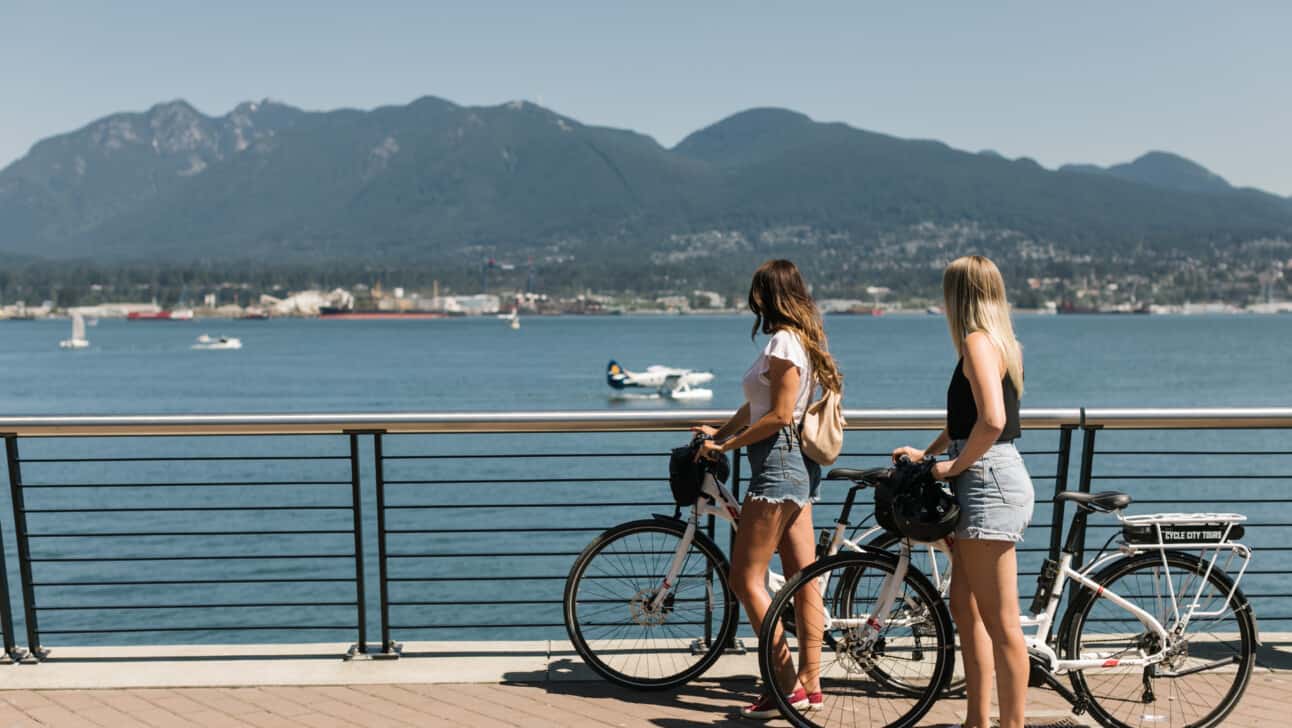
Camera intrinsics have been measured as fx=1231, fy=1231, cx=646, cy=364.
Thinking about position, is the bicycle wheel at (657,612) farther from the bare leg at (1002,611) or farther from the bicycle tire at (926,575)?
the bare leg at (1002,611)

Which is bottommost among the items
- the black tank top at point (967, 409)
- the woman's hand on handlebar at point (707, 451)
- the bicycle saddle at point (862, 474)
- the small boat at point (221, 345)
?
the small boat at point (221, 345)

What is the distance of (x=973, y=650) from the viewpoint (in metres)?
4.23

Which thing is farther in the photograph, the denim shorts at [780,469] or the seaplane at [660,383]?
the seaplane at [660,383]

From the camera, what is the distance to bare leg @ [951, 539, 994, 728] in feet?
13.9

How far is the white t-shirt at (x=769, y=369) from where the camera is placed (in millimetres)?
4355

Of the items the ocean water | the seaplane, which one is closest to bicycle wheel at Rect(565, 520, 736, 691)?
the ocean water

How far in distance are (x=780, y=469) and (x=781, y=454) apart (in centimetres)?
6

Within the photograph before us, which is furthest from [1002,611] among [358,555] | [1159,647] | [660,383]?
[660,383]

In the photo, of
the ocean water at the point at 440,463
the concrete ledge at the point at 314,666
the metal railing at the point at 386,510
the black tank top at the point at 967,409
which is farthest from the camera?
the ocean water at the point at 440,463

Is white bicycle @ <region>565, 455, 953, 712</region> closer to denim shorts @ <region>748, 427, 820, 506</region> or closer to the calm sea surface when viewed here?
denim shorts @ <region>748, 427, 820, 506</region>

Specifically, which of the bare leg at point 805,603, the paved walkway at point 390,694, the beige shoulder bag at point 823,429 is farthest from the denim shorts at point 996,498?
the paved walkway at point 390,694

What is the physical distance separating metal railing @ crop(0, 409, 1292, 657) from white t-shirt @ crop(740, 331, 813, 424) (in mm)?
645

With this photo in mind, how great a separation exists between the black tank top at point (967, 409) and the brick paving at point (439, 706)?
1.21 meters

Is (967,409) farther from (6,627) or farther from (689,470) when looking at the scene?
(6,627)
